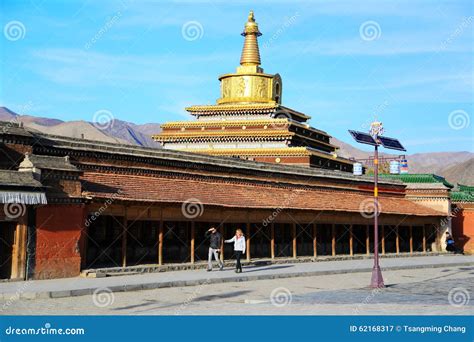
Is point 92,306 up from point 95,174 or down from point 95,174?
down

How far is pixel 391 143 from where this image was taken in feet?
82.4

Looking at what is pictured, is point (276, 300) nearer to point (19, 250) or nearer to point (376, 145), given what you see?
point (376, 145)

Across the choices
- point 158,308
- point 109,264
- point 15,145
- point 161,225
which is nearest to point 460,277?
point 161,225

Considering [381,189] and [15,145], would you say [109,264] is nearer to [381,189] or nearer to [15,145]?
[15,145]

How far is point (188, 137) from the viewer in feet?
172

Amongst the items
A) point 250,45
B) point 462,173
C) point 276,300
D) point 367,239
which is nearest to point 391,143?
point 276,300

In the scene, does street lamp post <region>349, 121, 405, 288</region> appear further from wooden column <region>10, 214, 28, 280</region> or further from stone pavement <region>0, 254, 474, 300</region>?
wooden column <region>10, 214, 28, 280</region>

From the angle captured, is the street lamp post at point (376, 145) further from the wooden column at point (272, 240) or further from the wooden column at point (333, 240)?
the wooden column at point (333, 240)

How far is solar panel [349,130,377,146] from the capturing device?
909 inches

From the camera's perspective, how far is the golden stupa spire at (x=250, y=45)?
58.8m

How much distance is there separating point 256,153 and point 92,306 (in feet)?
111

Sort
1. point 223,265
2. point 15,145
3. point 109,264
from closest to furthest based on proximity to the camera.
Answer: point 15,145, point 109,264, point 223,265

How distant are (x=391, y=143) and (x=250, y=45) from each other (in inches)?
1396

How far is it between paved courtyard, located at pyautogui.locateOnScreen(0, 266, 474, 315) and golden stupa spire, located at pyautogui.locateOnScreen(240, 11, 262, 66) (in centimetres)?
3621
